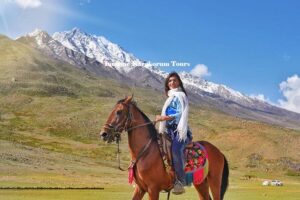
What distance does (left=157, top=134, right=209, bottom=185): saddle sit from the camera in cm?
1322

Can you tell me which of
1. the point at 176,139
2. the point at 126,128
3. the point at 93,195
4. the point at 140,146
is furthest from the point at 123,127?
the point at 93,195

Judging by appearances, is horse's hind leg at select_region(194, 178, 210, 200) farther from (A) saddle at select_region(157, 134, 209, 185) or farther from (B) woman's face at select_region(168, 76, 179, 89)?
(B) woman's face at select_region(168, 76, 179, 89)

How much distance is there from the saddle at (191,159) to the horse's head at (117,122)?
1.15m

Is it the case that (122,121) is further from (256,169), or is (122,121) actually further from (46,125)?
(46,125)

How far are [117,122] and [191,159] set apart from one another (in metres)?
2.57

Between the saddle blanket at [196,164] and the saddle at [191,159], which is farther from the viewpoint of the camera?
the saddle blanket at [196,164]

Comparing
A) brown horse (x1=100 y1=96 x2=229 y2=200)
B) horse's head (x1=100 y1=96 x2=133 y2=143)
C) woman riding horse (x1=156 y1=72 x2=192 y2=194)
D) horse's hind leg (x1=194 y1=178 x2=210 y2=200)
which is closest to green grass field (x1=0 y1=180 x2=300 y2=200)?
horse's hind leg (x1=194 y1=178 x2=210 y2=200)

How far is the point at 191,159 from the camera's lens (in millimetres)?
13969

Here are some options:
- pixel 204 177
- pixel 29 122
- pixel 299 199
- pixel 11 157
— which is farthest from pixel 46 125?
pixel 204 177

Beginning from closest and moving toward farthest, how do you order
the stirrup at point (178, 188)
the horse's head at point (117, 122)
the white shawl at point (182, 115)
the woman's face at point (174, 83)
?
1. the horse's head at point (117, 122)
2. the stirrup at point (178, 188)
3. the white shawl at point (182, 115)
4. the woman's face at point (174, 83)

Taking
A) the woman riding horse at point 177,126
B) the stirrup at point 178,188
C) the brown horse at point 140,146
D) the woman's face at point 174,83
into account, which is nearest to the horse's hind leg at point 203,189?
the woman riding horse at point 177,126

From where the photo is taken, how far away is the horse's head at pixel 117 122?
490 inches

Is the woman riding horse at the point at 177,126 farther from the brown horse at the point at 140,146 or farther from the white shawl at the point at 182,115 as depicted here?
the brown horse at the point at 140,146

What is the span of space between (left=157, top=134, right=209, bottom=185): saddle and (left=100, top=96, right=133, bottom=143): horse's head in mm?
1148
